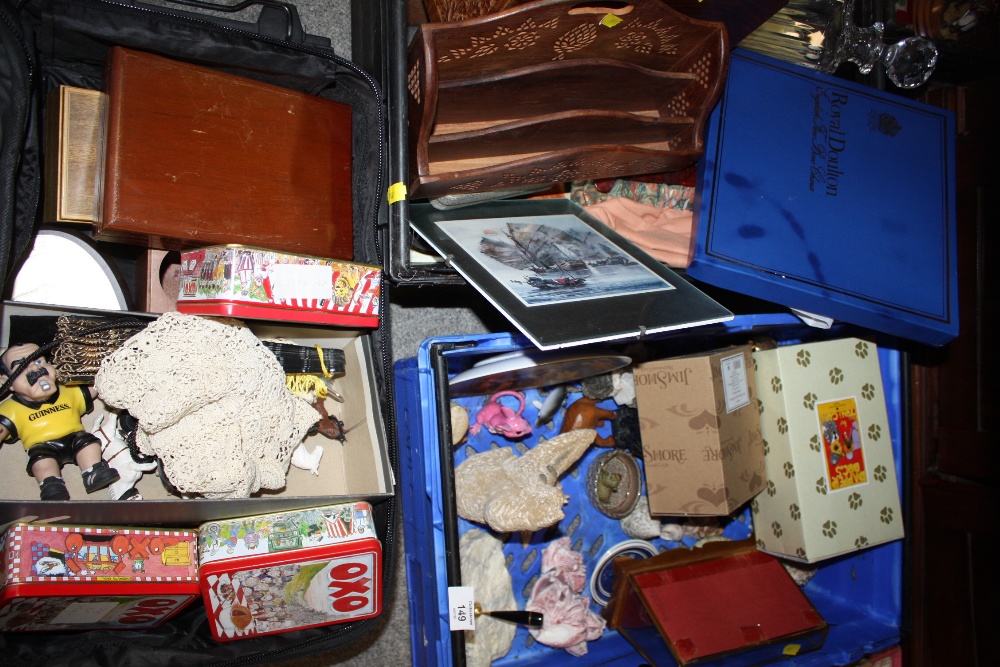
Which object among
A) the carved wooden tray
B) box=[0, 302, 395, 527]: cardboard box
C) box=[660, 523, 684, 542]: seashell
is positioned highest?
the carved wooden tray

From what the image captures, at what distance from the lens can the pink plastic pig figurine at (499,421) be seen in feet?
4.22

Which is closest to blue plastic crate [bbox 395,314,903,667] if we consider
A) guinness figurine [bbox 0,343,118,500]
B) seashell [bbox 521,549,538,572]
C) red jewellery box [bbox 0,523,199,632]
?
seashell [bbox 521,549,538,572]

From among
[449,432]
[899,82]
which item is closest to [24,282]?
[449,432]

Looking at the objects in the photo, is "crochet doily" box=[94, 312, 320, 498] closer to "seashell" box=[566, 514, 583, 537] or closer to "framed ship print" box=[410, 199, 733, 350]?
"framed ship print" box=[410, 199, 733, 350]

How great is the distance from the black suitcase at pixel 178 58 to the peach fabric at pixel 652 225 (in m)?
0.44

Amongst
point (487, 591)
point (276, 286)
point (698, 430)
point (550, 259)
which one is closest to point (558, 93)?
point (550, 259)

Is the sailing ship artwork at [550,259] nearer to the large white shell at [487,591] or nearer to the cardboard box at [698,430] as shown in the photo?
the cardboard box at [698,430]

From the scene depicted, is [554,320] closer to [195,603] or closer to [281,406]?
[281,406]

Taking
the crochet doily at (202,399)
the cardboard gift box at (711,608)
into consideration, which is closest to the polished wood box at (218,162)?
the crochet doily at (202,399)

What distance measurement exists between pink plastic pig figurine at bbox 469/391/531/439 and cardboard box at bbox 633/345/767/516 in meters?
0.23

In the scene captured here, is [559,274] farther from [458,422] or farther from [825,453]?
[825,453]

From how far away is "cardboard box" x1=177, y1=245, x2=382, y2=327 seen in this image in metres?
0.92

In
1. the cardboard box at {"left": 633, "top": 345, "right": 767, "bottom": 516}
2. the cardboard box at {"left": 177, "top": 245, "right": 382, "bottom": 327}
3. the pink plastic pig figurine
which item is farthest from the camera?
the pink plastic pig figurine

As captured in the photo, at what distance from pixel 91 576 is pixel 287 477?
0.33 m
